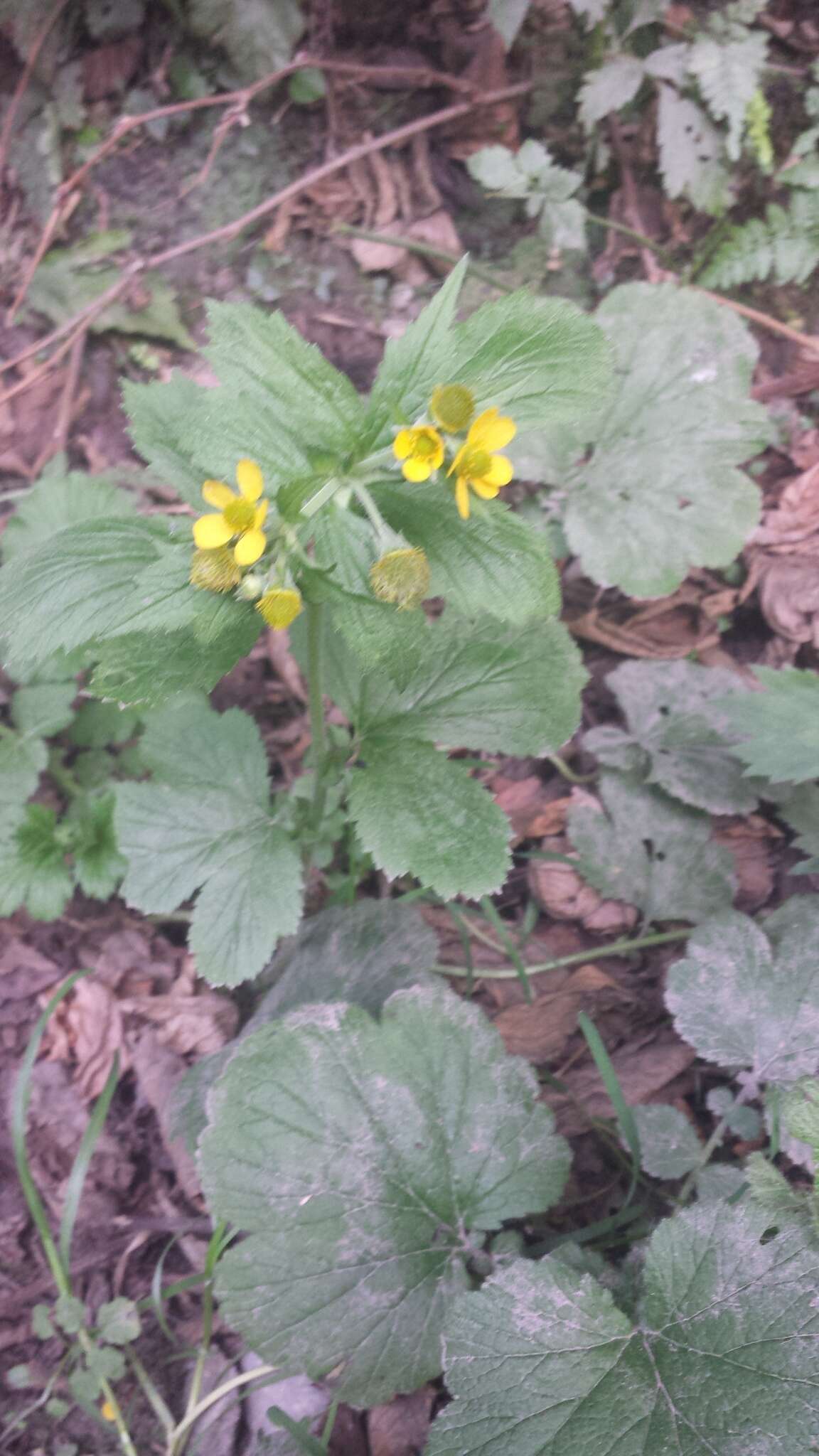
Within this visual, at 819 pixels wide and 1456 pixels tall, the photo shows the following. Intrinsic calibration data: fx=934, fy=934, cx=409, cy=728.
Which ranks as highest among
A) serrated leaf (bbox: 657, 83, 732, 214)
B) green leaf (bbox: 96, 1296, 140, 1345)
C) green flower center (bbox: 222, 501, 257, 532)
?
green flower center (bbox: 222, 501, 257, 532)

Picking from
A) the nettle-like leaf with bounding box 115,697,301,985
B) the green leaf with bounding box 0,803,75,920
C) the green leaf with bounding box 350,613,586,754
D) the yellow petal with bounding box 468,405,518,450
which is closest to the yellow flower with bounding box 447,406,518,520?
the yellow petal with bounding box 468,405,518,450

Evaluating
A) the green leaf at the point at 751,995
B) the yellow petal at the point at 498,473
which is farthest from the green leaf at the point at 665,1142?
the yellow petal at the point at 498,473

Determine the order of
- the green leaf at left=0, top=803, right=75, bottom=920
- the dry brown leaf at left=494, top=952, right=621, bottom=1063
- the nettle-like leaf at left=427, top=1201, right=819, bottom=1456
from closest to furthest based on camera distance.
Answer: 1. the nettle-like leaf at left=427, top=1201, right=819, bottom=1456
2. the dry brown leaf at left=494, top=952, right=621, bottom=1063
3. the green leaf at left=0, top=803, right=75, bottom=920

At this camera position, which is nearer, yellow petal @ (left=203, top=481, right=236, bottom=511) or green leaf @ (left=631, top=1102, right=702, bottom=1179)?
yellow petal @ (left=203, top=481, right=236, bottom=511)

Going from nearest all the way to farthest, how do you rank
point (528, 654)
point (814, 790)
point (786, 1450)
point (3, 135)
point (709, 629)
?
point (786, 1450) → point (528, 654) → point (814, 790) → point (709, 629) → point (3, 135)

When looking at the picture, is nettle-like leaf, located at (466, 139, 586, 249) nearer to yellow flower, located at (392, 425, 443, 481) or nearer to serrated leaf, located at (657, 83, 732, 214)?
serrated leaf, located at (657, 83, 732, 214)

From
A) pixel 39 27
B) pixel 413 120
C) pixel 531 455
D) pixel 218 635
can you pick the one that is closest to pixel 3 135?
pixel 39 27

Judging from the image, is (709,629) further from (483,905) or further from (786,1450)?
(786,1450)

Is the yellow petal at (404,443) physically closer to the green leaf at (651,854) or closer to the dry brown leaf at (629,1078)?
the green leaf at (651,854)
